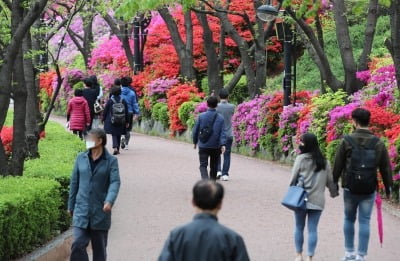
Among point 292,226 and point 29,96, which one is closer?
point 292,226

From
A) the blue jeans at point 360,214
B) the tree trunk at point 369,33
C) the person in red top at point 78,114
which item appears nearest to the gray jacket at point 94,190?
the blue jeans at point 360,214

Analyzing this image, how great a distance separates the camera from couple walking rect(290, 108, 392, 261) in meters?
8.50

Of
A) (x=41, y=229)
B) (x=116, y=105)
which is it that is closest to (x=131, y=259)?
(x=41, y=229)

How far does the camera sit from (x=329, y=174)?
28.5ft

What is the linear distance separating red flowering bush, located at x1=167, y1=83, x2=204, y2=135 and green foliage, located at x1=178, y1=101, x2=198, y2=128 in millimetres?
418

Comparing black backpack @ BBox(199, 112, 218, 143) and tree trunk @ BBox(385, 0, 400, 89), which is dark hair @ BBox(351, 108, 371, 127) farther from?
tree trunk @ BBox(385, 0, 400, 89)

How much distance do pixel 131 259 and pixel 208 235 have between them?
4527 mm

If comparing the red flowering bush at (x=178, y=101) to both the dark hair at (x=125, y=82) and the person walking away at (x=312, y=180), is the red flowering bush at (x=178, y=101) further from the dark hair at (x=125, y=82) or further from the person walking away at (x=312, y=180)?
the person walking away at (x=312, y=180)

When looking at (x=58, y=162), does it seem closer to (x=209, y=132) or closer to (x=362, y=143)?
(x=209, y=132)

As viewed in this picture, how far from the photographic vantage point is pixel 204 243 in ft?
16.1

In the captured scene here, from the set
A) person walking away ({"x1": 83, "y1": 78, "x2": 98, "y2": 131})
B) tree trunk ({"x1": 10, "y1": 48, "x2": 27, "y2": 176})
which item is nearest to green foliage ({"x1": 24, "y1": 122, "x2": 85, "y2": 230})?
tree trunk ({"x1": 10, "y1": 48, "x2": 27, "y2": 176})

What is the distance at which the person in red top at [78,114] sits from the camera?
18312 mm

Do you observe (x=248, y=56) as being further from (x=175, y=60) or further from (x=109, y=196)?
(x=109, y=196)

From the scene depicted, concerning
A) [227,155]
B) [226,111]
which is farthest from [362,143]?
[227,155]
